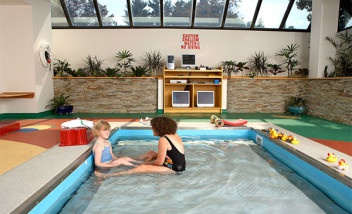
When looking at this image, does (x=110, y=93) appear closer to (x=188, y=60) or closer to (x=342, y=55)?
(x=188, y=60)

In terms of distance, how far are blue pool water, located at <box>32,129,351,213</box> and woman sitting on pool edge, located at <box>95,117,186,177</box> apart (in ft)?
0.27

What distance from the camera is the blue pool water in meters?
2.30

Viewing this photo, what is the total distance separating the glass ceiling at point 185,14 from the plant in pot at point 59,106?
2712 mm

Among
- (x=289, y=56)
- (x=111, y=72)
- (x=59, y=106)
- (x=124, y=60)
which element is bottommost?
(x=59, y=106)

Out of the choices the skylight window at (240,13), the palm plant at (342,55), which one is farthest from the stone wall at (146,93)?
the skylight window at (240,13)

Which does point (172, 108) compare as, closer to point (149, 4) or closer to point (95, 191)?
point (149, 4)

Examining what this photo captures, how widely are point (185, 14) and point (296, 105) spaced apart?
463 centimetres

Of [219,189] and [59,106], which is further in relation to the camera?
[59,106]

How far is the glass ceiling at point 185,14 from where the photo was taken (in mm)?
8500

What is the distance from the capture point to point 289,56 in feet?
30.0

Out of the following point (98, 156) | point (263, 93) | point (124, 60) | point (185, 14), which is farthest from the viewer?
point (124, 60)

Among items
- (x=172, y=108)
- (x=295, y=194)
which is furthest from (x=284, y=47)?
(x=295, y=194)

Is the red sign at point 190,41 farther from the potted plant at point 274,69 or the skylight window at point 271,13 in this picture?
the potted plant at point 274,69

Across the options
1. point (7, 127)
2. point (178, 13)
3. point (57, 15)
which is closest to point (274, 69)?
point (178, 13)
